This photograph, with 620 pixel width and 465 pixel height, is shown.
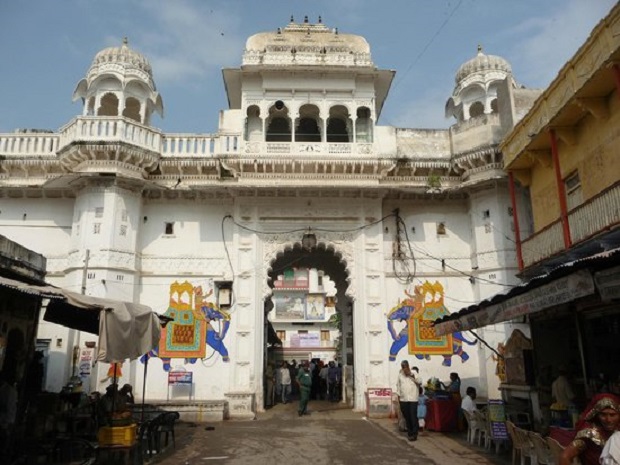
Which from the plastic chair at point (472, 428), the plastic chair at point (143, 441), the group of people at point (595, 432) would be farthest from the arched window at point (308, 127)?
the group of people at point (595, 432)

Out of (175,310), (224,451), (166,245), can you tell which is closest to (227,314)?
(175,310)

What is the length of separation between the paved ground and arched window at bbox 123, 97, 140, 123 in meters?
11.4

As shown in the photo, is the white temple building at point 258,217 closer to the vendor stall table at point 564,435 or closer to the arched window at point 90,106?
the arched window at point 90,106

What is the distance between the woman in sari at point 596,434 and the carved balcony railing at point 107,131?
14.3 m

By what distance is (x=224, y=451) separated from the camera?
29.3 ft

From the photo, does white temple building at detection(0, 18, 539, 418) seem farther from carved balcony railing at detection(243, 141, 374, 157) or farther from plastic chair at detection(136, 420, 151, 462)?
plastic chair at detection(136, 420, 151, 462)

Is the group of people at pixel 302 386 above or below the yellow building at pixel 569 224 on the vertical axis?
below

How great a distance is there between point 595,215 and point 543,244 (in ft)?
7.39

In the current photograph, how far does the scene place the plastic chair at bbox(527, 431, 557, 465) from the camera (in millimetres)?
6143

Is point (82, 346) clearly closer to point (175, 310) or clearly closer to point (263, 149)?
point (175, 310)

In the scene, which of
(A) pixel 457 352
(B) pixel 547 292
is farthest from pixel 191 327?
(B) pixel 547 292

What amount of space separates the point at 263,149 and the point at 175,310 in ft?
19.0

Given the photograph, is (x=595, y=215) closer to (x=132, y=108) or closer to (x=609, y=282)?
(x=609, y=282)

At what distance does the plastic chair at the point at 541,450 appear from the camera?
242 inches
